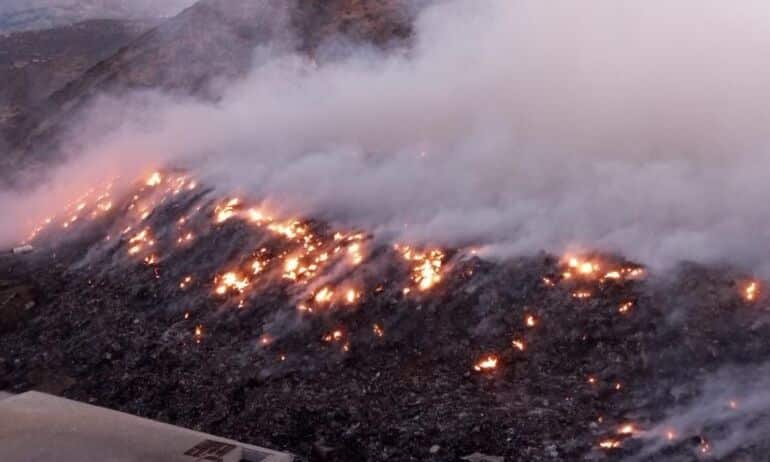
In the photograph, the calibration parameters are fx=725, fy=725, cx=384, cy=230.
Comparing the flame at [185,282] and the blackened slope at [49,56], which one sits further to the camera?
the blackened slope at [49,56]

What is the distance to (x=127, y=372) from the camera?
9062 mm

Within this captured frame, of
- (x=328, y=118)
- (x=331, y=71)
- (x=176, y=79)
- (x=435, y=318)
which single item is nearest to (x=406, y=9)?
(x=331, y=71)

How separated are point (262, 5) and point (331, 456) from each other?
14046 millimetres

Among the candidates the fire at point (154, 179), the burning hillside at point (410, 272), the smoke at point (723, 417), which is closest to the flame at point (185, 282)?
the burning hillside at point (410, 272)

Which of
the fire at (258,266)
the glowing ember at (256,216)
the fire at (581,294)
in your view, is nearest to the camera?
the fire at (581,294)

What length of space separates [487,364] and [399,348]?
1074 millimetres

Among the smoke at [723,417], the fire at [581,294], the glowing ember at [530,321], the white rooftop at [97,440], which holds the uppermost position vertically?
the fire at [581,294]

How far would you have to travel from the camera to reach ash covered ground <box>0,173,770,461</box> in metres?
6.71

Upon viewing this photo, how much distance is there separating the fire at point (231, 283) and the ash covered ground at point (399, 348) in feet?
0.07

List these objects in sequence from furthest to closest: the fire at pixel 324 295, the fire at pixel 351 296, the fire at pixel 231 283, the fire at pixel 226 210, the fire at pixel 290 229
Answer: the fire at pixel 226 210, the fire at pixel 290 229, the fire at pixel 231 283, the fire at pixel 324 295, the fire at pixel 351 296

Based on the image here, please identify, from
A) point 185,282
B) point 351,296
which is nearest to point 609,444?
point 351,296

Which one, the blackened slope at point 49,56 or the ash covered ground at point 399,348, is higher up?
the blackened slope at point 49,56

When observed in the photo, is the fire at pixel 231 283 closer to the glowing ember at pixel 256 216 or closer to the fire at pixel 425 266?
the glowing ember at pixel 256 216

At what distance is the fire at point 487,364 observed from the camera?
769cm
